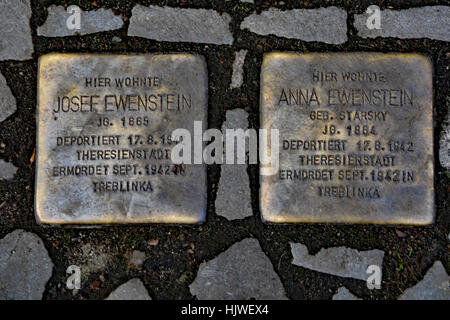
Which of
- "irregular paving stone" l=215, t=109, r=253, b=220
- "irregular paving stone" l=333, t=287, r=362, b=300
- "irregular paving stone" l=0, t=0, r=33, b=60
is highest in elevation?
"irregular paving stone" l=0, t=0, r=33, b=60

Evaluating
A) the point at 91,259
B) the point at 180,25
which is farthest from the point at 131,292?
the point at 180,25

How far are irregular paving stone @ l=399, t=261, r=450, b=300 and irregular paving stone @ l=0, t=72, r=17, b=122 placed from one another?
6.00 feet

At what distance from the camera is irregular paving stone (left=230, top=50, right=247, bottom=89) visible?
1.55 metres

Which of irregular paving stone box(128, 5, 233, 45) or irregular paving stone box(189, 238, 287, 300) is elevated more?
irregular paving stone box(128, 5, 233, 45)

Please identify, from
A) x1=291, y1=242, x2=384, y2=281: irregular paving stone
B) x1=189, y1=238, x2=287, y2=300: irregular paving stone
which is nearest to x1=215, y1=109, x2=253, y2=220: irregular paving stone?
x1=189, y1=238, x2=287, y2=300: irregular paving stone

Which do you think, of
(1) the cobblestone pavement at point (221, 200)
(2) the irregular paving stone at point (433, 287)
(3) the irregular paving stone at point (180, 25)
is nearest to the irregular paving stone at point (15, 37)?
(1) the cobblestone pavement at point (221, 200)

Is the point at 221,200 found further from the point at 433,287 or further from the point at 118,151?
the point at 433,287

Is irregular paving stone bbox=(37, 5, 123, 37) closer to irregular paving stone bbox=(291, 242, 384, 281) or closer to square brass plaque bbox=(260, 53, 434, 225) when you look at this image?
square brass plaque bbox=(260, 53, 434, 225)

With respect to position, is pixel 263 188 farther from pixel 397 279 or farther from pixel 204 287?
pixel 397 279

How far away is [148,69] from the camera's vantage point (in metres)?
1.51

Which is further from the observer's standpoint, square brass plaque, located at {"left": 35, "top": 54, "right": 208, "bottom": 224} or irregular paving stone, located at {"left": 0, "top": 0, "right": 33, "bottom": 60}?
irregular paving stone, located at {"left": 0, "top": 0, "right": 33, "bottom": 60}

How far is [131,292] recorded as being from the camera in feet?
4.97

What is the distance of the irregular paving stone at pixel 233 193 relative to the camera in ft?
5.01

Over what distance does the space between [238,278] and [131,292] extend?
17.7 inches
